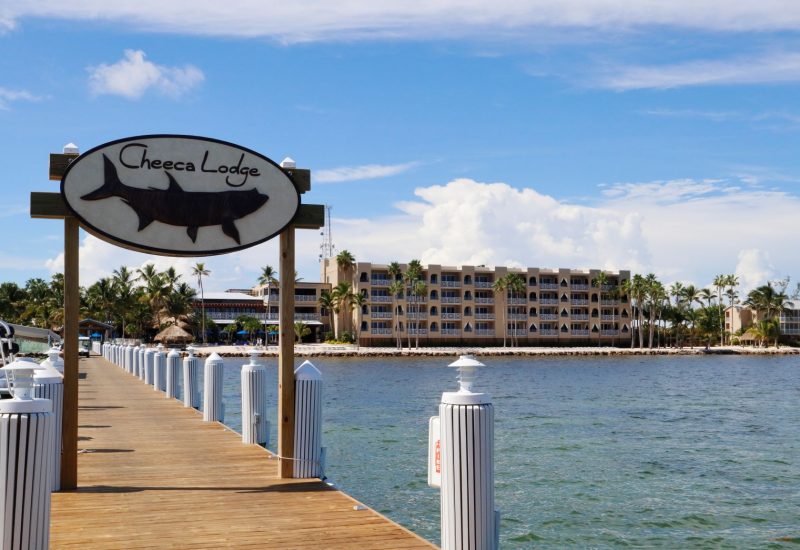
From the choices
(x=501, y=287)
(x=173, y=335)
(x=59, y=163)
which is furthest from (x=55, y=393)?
(x=501, y=287)

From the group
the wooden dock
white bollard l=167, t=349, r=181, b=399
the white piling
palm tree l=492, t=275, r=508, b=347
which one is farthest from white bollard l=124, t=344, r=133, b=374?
palm tree l=492, t=275, r=508, b=347

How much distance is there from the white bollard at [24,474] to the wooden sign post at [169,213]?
3.67 meters

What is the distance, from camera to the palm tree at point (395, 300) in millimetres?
115938

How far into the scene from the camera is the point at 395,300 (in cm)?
11750

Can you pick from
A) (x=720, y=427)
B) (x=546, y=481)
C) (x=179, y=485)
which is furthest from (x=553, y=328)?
(x=179, y=485)

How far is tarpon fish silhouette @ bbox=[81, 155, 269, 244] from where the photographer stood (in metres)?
10.2

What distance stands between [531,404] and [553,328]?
8601 centimetres

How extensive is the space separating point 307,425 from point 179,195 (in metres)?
3.31

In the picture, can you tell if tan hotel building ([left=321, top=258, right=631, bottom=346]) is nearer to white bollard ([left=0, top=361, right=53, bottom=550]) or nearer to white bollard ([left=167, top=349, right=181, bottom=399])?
white bollard ([left=167, top=349, right=181, bottom=399])

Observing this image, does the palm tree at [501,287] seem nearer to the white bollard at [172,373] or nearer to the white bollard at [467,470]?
the white bollard at [172,373]

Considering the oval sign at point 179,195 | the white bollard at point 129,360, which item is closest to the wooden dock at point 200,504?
the oval sign at point 179,195

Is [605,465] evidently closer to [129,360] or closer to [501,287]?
[129,360]

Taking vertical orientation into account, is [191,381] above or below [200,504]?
above

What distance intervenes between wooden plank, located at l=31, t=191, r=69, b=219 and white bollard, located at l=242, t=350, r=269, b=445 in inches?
205
